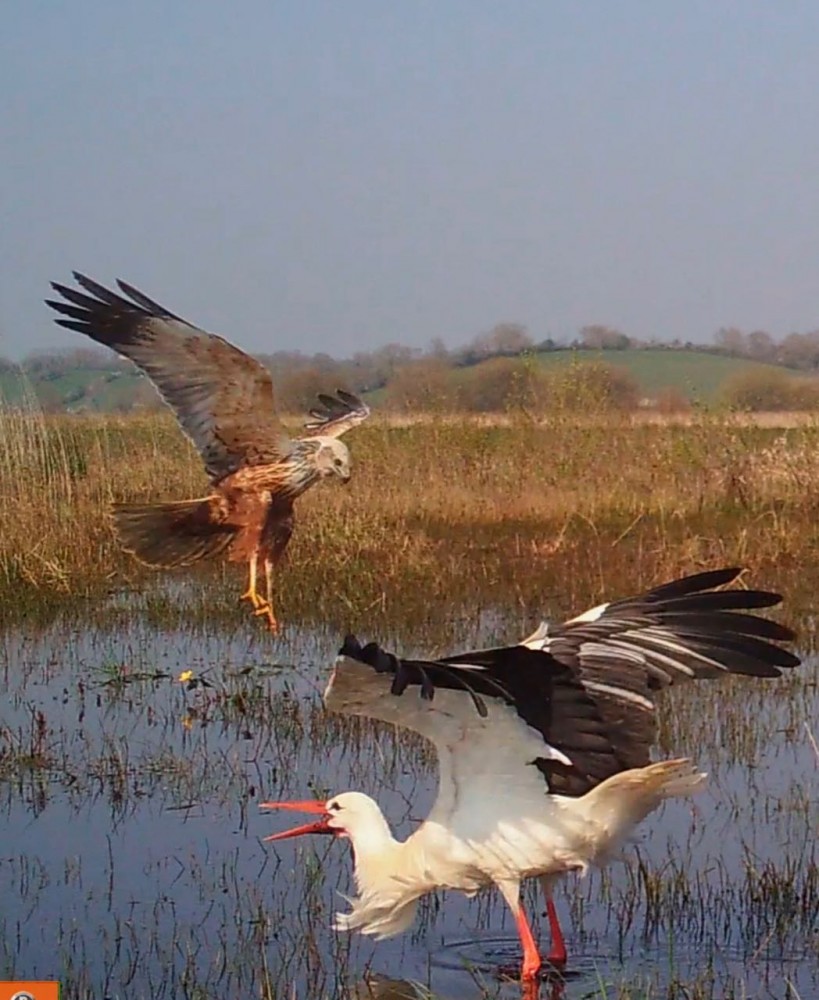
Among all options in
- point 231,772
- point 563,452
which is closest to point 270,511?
point 231,772

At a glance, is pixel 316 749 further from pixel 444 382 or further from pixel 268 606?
pixel 444 382

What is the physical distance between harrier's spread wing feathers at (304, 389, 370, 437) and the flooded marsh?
5.68 ft

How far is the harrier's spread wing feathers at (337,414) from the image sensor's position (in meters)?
6.62

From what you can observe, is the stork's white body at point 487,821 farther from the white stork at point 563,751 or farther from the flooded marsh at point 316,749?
the flooded marsh at point 316,749

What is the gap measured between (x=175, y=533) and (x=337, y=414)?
1.33m

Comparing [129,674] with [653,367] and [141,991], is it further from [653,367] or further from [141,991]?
[653,367]

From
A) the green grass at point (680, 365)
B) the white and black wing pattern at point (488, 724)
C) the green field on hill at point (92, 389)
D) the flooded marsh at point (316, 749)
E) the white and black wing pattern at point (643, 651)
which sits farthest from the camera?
the green grass at point (680, 365)

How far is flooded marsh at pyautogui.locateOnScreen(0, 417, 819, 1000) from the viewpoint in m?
6.07

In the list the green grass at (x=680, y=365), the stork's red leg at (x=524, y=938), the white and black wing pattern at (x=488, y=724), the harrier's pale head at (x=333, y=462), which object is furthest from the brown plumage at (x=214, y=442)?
the green grass at (x=680, y=365)

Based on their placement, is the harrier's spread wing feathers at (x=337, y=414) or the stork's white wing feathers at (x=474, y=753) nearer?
the stork's white wing feathers at (x=474, y=753)

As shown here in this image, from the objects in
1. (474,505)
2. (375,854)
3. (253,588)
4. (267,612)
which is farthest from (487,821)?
(474,505)

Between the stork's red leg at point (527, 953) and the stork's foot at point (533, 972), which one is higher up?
the stork's red leg at point (527, 953)

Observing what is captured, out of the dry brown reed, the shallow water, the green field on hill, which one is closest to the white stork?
the shallow water

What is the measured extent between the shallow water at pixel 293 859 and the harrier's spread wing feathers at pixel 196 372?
1.71 meters
